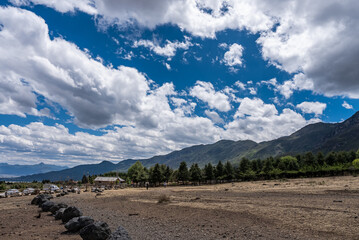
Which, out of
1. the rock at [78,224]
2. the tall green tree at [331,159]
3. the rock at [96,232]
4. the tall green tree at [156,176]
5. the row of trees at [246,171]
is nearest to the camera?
the rock at [96,232]

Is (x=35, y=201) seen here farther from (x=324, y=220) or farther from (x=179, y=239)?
(x=324, y=220)

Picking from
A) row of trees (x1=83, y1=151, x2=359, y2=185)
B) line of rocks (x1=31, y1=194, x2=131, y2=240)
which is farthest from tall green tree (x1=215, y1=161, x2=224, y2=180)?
line of rocks (x1=31, y1=194, x2=131, y2=240)

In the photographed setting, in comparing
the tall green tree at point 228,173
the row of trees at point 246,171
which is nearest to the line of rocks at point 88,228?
the row of trees at point 246,171

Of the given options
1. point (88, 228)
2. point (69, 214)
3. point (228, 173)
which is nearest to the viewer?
point (88, 228)

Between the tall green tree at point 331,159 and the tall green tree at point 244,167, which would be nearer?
the tall green tree at point 244,167

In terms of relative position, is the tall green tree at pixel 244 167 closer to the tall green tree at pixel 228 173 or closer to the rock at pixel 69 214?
the tall green tree at pixel 228 173

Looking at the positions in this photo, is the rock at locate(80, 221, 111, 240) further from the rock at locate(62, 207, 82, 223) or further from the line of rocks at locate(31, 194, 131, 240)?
the rock at locate(62, 207, 82, 223)

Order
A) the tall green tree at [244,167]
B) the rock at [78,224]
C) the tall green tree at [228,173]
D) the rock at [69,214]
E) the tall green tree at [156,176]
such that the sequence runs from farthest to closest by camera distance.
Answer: the tall green tree at [244,167], the tall green tree at [228,173], the tall green tree at [156,176], the rock at [69,214], the rock at [78,224]

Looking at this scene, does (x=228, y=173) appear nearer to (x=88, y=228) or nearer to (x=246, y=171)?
(x=246, y=171)

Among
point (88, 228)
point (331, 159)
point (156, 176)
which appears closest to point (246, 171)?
point (156, 176)

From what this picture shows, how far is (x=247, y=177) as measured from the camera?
99.4 metres

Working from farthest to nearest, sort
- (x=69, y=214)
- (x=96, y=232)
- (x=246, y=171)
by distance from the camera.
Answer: (x=246, y=171)
(x=69, y=214)
(x=96, y=232)

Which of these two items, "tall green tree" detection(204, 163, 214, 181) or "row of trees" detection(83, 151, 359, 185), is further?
"tall green tree" detection(204, 163, 214, 181)

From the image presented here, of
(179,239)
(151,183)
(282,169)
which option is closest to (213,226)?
(179,239)
